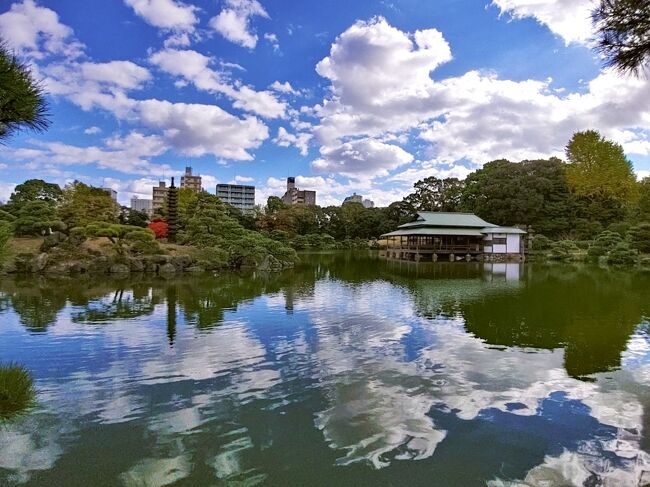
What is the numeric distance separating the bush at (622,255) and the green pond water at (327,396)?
54.0 ft

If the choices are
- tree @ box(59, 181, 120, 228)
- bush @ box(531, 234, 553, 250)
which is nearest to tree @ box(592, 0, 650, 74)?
tree @ box(59, 181, 120, 228)

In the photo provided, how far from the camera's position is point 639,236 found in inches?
920

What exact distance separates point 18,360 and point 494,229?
87.2ft

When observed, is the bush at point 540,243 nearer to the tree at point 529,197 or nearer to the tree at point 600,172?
the tree at point 529,197

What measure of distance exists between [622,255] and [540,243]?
850cm

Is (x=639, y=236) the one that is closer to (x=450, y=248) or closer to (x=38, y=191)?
(x=450, y=248)

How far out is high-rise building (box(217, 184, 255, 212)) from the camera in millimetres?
75562

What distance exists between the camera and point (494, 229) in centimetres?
2717

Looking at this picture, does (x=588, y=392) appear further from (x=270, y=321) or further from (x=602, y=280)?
(x=602, y=280)

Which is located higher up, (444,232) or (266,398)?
(444,232)

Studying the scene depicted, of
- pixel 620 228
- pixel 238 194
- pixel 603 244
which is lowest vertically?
pixel 603 244

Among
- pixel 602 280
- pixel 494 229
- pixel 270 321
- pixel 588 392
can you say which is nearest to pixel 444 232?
pixel 494 229

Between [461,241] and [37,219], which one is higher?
[37,219]

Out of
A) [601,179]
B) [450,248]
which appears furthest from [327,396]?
[601,179]
